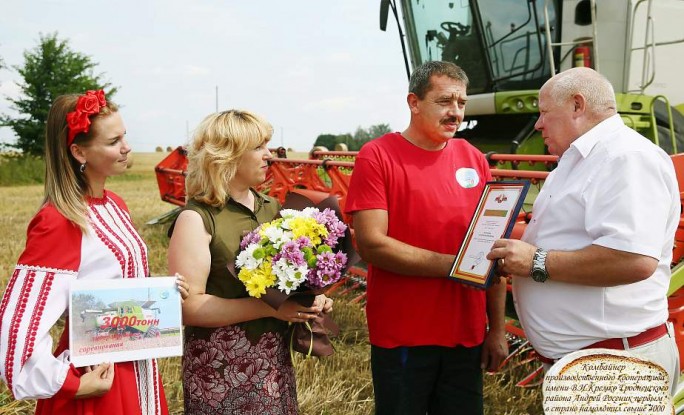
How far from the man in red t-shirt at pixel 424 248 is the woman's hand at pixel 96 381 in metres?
0.87

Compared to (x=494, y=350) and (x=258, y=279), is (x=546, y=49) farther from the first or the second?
(x=258, y=279)

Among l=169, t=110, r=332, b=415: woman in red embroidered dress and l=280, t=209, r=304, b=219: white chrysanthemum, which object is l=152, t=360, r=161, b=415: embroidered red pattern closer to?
l=169, t=110, r=332, b=415: woman in red embroidered dress

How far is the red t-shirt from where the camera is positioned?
6.68 feet

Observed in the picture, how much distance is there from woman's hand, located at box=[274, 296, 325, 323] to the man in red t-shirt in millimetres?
300

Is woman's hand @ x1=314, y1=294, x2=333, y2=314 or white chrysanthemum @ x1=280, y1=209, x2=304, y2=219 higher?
white chrysanthemum @ x1=280, y1=209, x2=304, y2=219

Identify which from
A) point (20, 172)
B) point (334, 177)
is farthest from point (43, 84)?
point (334, 177)

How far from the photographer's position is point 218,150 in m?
1.83

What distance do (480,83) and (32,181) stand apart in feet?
67.0

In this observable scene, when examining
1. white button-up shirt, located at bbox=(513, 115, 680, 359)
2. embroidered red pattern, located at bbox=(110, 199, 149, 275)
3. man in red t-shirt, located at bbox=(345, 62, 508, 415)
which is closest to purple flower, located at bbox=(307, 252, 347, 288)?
man in red t-shirt, located at bbox=(345, 62, 508, 415)

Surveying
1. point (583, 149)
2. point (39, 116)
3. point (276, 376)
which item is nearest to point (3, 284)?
point (276, 376)

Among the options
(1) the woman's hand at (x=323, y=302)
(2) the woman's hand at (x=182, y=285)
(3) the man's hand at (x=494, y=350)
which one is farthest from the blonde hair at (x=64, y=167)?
(3) the man's hand at (x=494, y=350)

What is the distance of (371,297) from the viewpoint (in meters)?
2.18

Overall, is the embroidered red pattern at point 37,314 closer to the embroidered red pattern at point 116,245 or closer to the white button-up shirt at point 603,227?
the embroidered red pattern at point 116,245

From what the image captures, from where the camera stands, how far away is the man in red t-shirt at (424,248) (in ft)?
6.66
